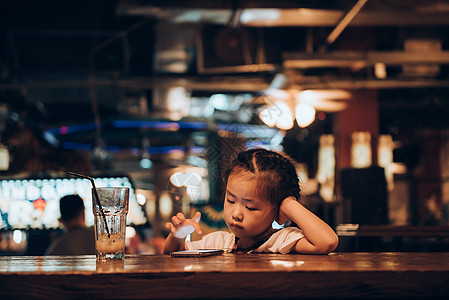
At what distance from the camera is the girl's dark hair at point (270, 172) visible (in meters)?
1.98

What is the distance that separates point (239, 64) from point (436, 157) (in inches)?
365

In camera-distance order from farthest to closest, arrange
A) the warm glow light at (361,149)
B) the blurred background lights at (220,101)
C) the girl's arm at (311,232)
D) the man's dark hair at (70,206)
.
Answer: the blurred background lights at (220,101) < the warm glow light at (361,149) < the man's dark hair at (70,206) < the girl's arm at (311,232)

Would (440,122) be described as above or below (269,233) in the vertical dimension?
above

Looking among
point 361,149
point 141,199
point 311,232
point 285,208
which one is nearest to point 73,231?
point 141,199

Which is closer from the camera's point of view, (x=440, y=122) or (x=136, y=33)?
(x=136, y=33)

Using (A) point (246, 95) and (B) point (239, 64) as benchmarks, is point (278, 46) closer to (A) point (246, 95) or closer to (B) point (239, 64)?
(B) point (239, 64)

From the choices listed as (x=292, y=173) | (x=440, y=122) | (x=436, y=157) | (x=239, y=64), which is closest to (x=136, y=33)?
(x=239, y=64)

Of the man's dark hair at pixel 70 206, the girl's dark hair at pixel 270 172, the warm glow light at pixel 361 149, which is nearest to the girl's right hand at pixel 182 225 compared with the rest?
the girl's dark hair at pixel 270 172

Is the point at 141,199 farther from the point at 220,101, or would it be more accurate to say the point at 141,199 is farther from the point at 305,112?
the point at 220,101

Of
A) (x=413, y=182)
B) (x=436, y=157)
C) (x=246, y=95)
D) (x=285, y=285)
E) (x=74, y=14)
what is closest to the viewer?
(x=285, y=285)

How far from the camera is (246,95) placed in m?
8.64

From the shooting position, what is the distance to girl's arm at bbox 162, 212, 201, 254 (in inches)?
73.3

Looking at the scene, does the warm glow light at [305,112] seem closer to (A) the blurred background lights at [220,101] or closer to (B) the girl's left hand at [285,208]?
(B) the girl's left hand at [285,208]

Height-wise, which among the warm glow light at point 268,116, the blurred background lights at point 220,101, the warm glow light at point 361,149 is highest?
the blurred background lights at point 220,101
